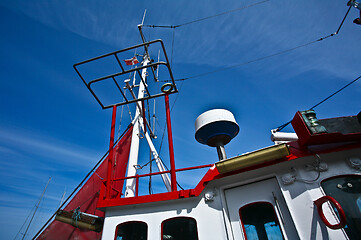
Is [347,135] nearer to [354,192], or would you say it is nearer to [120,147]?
[354,192]

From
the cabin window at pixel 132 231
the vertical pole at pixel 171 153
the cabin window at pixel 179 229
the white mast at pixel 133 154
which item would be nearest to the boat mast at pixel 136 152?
the white mast at pixel 133 154

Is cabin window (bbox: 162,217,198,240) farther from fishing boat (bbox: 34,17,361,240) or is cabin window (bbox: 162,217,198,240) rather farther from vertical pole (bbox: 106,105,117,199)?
vertical pole (bbox: 106,105,117,199)

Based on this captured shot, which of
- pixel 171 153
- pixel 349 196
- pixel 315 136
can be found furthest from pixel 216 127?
pixel 349 196

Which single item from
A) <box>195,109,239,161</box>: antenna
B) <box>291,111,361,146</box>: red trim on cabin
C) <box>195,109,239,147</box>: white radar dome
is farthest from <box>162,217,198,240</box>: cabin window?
<box>291,111,361,146</box>: red trim on cabin

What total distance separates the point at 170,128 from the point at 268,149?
3172 mm

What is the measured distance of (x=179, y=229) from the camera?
489 centimetres

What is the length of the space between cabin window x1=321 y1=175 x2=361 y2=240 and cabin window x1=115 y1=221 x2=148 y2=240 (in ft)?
15.1

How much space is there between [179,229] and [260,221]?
207 cm

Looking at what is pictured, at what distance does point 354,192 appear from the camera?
386 cm

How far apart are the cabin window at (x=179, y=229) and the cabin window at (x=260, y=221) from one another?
1271mm

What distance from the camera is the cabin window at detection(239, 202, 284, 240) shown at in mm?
4195

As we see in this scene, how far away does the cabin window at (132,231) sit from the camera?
5120 millimetres

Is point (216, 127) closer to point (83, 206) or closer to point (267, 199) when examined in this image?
point (267, 199)

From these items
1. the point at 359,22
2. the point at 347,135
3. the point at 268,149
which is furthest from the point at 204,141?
the point at 359,22
